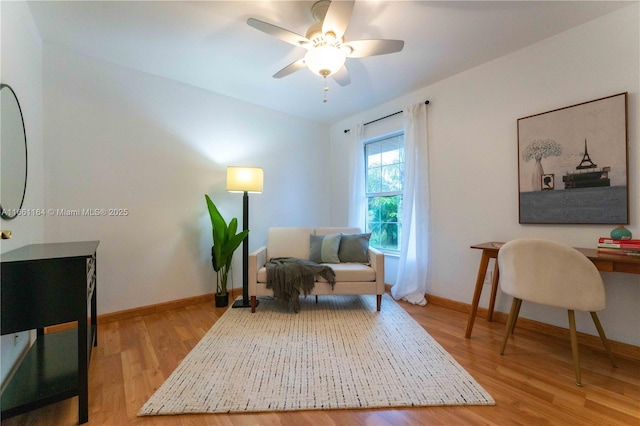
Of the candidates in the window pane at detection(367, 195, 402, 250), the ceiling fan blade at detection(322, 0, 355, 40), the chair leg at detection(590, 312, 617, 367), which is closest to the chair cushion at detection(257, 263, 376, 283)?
Answer: the window pane at detection(367, 195, 402, 250)

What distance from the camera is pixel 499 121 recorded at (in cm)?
239

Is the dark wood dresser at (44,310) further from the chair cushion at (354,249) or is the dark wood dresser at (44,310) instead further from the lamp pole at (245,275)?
the chair cushion at (354,249)

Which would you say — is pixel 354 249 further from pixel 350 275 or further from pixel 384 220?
pixel 384 220

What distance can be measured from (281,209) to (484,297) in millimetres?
2557

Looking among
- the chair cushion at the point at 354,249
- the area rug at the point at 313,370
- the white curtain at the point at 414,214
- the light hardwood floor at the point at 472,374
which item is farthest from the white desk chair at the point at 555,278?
the chair cushion at the point at 354,249

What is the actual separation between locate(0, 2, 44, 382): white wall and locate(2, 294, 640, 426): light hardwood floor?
0.49 m

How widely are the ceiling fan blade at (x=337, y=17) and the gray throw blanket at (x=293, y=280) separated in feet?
6.14

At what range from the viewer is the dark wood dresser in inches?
43.8

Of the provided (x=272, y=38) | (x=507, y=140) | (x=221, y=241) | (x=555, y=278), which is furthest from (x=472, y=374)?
(x=272, y=38)

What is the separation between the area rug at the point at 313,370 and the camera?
4.31ft

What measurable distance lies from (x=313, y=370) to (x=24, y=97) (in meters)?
2.55

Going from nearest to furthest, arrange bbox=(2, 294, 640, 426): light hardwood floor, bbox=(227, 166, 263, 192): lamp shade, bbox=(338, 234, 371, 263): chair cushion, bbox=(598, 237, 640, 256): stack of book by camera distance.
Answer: bbox=(2, 294, 640, 426): light hardwood floor
bbox=(598, 237, 640, 256): stack of book
bbox=(227, 166, 263, 192): lamp shade
bbox=(338, 234, 371, 263): chair cushion

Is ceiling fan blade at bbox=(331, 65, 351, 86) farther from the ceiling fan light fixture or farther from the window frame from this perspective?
the window frame

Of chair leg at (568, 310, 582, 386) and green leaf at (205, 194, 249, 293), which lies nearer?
chair leg at (568, 310, 582, 386)
